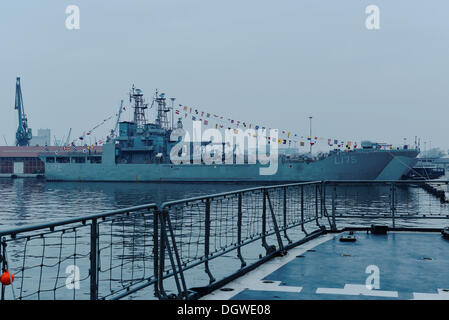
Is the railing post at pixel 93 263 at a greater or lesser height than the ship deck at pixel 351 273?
greater

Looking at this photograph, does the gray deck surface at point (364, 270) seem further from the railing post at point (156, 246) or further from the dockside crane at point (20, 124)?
the dockside crane at point (20, 124)

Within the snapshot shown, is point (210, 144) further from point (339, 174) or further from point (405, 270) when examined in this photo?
point (405, 270)

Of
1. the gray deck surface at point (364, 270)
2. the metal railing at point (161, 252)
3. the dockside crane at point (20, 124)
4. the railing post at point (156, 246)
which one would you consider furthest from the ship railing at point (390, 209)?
the dockside crane at point (20, 124)

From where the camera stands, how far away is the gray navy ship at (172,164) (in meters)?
56.5

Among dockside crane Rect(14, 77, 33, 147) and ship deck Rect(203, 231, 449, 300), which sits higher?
dockside crane Rect(14, 77, 33, 147)

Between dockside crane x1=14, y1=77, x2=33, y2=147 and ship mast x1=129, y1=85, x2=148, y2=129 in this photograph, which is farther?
dockside crane x1=14, y1=77, x2=33, y2=147

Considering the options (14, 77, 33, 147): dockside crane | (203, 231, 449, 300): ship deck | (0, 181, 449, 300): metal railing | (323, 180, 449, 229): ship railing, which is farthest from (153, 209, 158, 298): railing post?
(14, 77, 33, 147): dockside crane

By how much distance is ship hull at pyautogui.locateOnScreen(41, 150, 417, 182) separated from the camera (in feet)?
184

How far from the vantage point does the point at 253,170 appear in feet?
202

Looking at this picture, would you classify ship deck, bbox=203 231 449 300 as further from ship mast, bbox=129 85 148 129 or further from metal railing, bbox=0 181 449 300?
ship mast, bbox=129 85 148 129

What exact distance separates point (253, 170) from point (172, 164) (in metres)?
11.7

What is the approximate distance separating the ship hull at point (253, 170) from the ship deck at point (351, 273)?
49.2 meters

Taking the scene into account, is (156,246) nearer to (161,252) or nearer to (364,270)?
(161,252)
